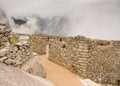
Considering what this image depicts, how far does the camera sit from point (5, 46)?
37.8ft

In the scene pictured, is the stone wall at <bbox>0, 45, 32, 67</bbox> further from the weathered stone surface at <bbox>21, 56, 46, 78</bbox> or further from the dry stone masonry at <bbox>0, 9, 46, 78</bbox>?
the weathered stone surface at <bbox>21, 56, 46, 78</bbox>

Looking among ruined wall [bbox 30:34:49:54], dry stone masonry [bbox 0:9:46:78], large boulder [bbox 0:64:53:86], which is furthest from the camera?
ruined wall [bbox 30:34:49:54]

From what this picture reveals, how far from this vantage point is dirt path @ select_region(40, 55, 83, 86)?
13.9 meters

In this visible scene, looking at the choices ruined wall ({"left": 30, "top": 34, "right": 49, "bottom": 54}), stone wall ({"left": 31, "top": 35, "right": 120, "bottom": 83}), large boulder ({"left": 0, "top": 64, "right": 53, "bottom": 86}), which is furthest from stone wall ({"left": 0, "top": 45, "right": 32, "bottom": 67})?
ruined wall ({"left": 30, "top": 34, "right": 49, "bottom": 54})

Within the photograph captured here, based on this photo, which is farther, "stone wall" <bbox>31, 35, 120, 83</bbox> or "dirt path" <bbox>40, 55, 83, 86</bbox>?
"stone wall" <bbox>31, 35, 120, 83</bbox>

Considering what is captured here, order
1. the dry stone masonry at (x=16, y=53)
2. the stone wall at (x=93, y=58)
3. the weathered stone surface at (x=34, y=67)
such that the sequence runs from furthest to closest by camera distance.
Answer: the stone wall at (x=93, y=58) < the weathered stone surface at (x=34, y=67) < the dry stone masonry at (x=16, y=53)

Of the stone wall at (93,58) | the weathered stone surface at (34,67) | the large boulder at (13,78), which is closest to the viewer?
the large boulder at (13,78)

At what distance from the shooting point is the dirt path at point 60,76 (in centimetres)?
1387

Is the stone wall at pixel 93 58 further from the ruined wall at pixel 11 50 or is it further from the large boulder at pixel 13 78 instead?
the large boulder at pixel 13 78

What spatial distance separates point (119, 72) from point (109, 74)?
753 millimetres

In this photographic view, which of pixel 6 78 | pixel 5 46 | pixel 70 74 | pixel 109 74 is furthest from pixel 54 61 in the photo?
pixel 6 78

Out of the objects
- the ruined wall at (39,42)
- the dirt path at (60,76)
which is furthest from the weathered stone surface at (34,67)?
the ruined wall at (39,42)

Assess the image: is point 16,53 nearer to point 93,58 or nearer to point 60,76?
point 60,76

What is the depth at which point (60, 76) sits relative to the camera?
590 inches
